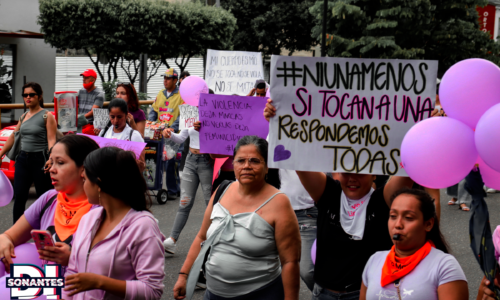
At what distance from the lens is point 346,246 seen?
3283mm

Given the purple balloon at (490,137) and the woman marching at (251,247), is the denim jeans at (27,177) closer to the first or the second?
the woman marching at (251,247)

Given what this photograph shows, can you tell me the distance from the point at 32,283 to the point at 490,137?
209 centimetres

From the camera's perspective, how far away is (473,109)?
281cm

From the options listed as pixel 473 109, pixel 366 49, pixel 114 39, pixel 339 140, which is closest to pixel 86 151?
pixel 339 140

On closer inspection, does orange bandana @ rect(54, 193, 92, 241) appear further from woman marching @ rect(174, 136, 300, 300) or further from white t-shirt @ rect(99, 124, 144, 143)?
white t-shirt @ rect(99, 124, 144, 143)

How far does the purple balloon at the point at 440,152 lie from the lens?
109 inches

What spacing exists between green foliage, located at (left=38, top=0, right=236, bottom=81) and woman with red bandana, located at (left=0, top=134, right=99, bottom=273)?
14.2m

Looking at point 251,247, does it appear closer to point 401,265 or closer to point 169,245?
point 401,265

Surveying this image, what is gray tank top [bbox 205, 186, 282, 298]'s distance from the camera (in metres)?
3.19

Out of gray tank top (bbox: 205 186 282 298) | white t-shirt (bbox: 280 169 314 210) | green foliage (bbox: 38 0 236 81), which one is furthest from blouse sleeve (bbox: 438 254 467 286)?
green foliage (bbox: 38 0 236 81)

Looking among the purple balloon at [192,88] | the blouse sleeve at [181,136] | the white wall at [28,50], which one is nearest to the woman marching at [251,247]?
the blouse sleeve at [181,136]

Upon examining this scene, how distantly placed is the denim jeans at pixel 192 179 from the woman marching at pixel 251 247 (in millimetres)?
2716

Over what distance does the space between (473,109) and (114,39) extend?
1535cm

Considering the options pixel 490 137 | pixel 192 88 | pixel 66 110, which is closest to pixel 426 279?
pixel 490 137
